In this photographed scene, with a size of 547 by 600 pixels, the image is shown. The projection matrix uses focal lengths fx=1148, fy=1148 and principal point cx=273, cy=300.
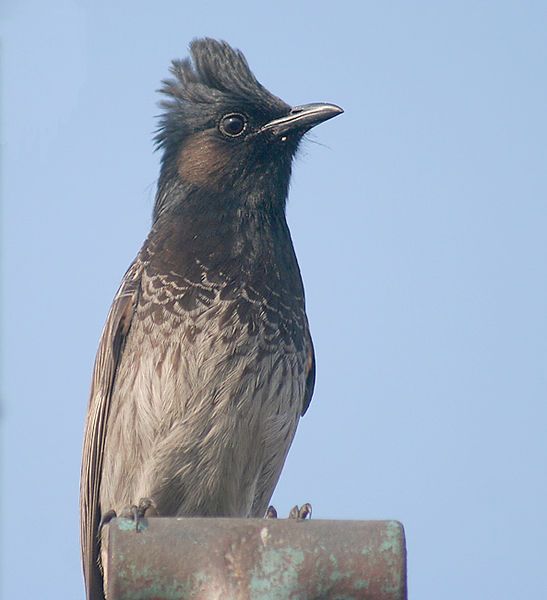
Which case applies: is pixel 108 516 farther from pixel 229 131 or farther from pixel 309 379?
pixel 229 131

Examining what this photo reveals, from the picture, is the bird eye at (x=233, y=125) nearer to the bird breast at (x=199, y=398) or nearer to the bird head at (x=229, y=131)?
the bird head at (x=229, y=131)

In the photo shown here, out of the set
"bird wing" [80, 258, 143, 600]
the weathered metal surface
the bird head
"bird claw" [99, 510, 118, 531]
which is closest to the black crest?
the bird head

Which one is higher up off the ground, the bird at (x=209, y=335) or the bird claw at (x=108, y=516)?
the bird at (x=209, y=335)

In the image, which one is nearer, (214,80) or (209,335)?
(209,335)

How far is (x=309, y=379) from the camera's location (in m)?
→ 7.25

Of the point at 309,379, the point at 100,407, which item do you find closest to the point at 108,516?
the point at 100,407

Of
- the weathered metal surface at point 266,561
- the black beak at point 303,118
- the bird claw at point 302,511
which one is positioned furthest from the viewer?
the black beak at point 303,118

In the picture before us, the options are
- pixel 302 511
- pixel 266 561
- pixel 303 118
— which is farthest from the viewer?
pixel 303 118

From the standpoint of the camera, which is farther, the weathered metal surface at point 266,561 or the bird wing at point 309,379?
the bird wing at point 309,379

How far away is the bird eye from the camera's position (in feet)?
23.4

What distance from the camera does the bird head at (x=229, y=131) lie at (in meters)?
7.06

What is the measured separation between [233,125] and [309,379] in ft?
5.45

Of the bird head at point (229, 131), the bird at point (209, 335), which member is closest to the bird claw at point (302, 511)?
the bird at point (209, 335)

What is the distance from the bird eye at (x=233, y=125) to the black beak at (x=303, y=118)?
139mm
